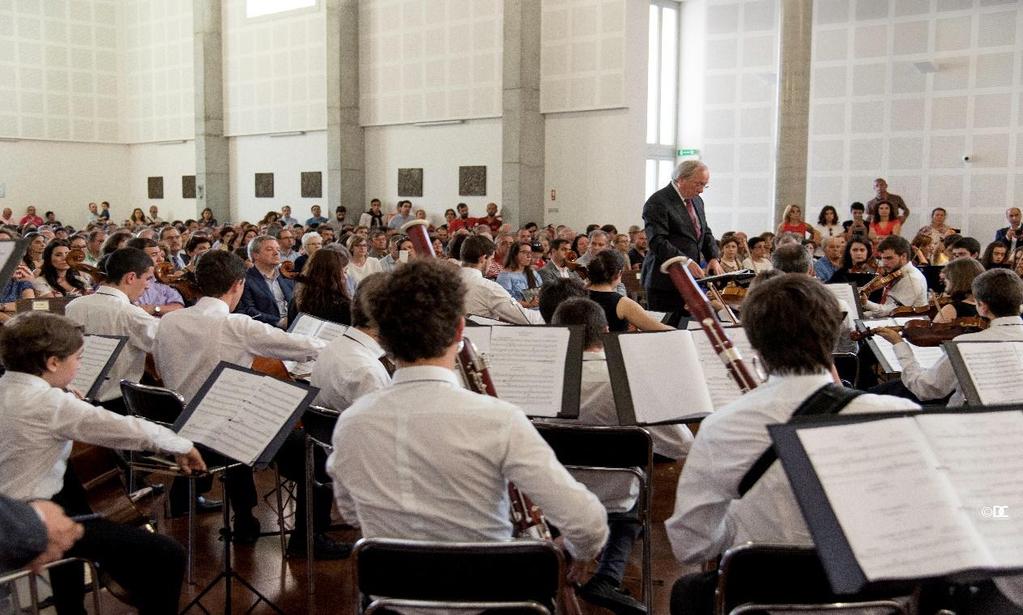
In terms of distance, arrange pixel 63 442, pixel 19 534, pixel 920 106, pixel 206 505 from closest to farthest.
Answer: pixel 19 534
pixel 63 442
pixel 206 505
pixel 920 106

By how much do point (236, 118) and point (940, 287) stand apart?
16.4 metres

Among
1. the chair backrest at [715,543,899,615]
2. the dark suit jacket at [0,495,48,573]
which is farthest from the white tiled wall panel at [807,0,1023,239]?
the dark suit jacket at [0,495,48,573]

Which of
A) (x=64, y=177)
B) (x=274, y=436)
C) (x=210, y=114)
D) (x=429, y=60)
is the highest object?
(x=429, y=60)

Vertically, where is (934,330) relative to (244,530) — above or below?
above

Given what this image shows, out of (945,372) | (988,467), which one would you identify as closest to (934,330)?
(945,372)

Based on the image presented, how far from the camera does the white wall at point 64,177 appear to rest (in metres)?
21.6

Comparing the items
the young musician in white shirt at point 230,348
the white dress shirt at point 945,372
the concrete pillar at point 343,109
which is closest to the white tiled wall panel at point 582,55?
the concrete pillar at point 343,109

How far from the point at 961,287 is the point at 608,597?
2.92 meters

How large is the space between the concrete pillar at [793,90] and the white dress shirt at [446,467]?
1156 centimetres

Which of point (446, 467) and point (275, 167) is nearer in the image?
point (446, 467)

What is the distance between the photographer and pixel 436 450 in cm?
221

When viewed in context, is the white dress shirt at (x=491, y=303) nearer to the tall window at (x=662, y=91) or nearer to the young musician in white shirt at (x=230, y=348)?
the young musician in white shirt at (x=230, y=348)

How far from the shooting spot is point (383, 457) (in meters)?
2.27

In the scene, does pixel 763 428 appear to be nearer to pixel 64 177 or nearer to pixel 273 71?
pixel 273 71
